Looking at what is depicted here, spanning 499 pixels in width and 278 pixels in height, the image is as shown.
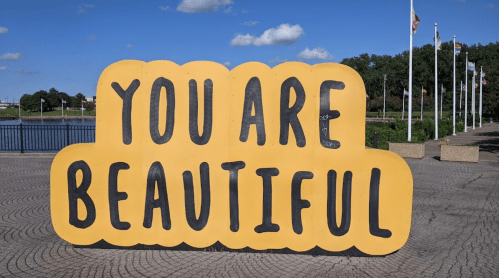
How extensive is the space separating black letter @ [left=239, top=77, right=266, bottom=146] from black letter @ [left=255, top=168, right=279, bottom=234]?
0.42m

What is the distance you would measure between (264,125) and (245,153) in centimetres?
49

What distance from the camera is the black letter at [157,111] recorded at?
5906mm

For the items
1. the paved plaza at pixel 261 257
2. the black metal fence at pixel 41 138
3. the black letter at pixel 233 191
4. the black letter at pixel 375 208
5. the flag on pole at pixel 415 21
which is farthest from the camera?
the flag on pole at pixel 415 21

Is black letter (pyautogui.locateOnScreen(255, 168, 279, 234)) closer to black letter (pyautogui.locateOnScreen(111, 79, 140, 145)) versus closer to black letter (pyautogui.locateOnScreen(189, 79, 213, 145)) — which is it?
black letter (pyautogui.locateOnScreen(189, 79, 213, 145))

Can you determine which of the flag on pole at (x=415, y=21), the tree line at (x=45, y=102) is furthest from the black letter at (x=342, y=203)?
the tree line at (x=45, y=102)

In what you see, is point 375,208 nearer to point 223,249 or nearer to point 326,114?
point 326,114

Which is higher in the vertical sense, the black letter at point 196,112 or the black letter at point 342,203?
the black letter at point 196,112

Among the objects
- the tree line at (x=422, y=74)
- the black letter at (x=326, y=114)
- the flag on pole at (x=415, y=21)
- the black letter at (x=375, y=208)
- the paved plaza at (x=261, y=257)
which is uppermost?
the tree line at (x=422, y=74)

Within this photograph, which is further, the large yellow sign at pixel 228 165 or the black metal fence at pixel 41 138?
the black metal fence at pixel 41 138

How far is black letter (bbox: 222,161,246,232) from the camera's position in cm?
589

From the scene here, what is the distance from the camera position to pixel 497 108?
6669 centimetres

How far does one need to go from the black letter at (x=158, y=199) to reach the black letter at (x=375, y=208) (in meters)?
2.89

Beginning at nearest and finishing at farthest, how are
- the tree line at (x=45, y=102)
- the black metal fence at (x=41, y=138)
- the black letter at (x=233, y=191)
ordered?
the black letter at (x=233, y=191) → the black metal fence at (x=41, y=138) → the tree line at (x=45, y=102)

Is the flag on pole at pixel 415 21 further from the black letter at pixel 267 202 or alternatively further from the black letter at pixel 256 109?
the black letter at pixel 267 202
